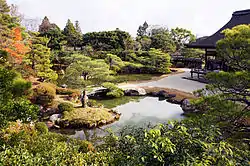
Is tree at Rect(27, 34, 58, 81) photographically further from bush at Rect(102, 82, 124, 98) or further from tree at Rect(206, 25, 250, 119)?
tree at Rect(206, 25, 250, 119)

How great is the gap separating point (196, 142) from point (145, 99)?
8.56 meters

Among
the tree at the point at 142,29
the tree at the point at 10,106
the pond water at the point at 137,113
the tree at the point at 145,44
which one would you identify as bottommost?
the pond water at the point at 137,113

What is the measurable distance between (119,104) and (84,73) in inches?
85.5

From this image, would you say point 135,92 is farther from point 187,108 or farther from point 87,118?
point 87,118

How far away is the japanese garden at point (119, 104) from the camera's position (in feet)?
6.85

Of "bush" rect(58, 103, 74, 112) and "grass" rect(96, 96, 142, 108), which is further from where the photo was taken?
"grass" rect(96, 96, 142, 108)

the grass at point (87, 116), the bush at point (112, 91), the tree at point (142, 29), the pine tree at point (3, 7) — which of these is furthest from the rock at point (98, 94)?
the tree at point (142, 29)

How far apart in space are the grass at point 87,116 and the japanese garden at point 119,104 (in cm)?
3

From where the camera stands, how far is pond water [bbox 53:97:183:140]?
21.8ft

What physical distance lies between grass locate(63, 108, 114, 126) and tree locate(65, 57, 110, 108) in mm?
660

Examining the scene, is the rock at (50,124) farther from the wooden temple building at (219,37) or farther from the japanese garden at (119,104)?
the wooden temple building at (219,37)

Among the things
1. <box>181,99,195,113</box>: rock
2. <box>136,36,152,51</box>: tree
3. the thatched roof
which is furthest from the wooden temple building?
<box>136,36,152,51</box>: tree

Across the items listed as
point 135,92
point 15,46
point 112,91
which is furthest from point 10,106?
point 135,92

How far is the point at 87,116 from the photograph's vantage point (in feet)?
23.9
